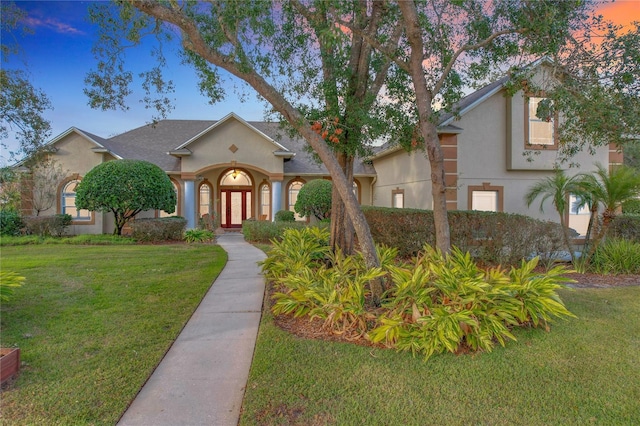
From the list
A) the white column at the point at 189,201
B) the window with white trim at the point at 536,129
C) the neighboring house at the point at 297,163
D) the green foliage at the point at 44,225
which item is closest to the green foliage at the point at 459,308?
the neighboring house at the point at 297,163

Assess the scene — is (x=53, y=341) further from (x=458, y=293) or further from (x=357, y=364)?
(x=458, y=293)

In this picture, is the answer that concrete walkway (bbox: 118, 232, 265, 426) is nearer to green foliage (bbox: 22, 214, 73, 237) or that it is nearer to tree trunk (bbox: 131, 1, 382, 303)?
tree trunk (bbox: 131, 1, 382, 303)

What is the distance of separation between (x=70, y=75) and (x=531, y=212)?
14535 millimetres

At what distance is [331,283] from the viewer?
17.8ft

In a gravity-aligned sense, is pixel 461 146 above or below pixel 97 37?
below

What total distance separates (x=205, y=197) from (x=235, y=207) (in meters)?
1.66

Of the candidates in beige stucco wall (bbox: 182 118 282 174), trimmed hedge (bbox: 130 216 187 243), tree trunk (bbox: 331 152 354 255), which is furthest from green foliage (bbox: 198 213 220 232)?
tree trunk (bbox: 331 152 354 255)

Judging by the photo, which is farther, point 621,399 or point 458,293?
point 458,293

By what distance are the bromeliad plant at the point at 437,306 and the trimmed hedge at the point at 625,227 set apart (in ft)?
26.0

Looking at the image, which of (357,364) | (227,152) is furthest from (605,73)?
(227,152)

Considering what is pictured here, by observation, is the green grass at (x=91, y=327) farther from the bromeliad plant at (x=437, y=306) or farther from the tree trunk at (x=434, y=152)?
the tree trunk at (x=434, y=152)

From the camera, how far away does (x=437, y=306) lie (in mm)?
4629

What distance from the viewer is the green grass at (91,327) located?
10.8ft

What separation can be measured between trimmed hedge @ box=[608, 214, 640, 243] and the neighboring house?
7.38ft
